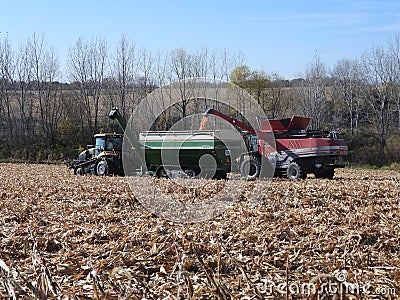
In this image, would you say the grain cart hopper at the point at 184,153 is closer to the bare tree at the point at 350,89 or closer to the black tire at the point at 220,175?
the black tire at the point at 220,175

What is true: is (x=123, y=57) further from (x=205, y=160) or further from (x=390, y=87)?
(x=205, y=160)

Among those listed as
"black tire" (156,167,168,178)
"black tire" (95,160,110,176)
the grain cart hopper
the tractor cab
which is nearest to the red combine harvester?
the grain cart hopper

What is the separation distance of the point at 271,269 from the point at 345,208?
16.9 feet

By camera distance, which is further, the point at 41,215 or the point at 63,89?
the point at 63,89

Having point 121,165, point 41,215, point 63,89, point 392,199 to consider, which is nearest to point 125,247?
point 41,215

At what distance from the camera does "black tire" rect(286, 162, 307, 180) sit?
1905 centimetres

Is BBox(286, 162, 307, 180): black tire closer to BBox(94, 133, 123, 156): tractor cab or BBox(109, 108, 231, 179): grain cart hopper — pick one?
BBox(109, 108, 231, 179): grain cart hopper

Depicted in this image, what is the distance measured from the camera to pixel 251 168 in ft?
65.7

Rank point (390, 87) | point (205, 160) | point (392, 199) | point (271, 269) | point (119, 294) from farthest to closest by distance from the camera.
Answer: point (390, 87) < point (205, 160) < point (392, 199) < point (271, 269) < point (119, 294)

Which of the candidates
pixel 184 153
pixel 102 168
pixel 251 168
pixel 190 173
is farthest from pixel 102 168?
pixel 251 168

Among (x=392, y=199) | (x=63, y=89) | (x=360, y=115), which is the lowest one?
(x=392, y=199)

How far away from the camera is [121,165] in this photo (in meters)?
21.1

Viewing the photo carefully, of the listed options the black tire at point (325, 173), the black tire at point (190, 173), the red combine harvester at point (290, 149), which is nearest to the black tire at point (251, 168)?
the red combine harvester at point (290, 149)

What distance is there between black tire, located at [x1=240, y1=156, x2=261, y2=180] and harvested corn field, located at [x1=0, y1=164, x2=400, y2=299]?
27.3 feet
